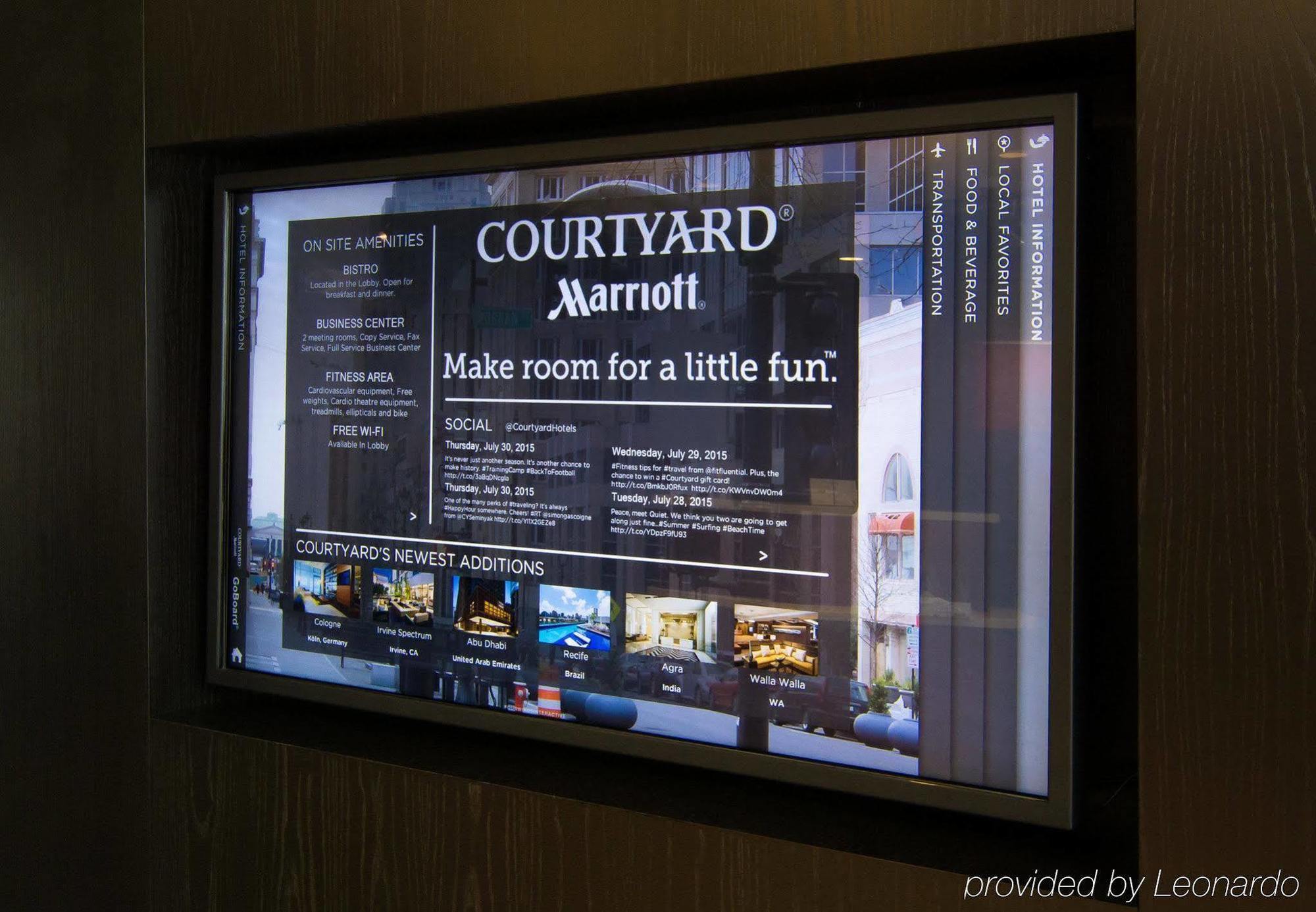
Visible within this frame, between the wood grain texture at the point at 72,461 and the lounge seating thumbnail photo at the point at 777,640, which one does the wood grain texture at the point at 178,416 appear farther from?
the lounge seating thumbnail photo at the point at 777,640

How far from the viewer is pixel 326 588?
167 cm

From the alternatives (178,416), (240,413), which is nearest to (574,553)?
(240,413)

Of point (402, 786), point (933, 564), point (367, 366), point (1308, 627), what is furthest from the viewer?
point (367, 366)

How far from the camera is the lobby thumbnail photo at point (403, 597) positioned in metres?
1.59

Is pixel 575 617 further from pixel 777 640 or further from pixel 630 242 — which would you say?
pixel 630 242

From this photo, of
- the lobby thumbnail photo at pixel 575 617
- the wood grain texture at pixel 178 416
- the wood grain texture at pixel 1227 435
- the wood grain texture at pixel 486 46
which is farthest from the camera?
the wood grain texture at pixel 178 416

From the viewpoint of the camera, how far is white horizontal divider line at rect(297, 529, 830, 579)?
4.43 feet

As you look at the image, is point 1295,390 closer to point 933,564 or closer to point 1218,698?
point 1218,698

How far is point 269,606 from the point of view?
1.71 meters

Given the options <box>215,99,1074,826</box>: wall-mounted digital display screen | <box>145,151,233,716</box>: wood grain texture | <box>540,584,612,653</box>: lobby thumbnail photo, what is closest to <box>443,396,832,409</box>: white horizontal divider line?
<box>215,99,1074,826</box>: wall-mounted digital display screen

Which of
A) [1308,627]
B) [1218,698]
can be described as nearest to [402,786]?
[1218,698]

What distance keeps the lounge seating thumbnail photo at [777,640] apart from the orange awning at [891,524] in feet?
0.46

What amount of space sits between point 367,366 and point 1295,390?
129cm

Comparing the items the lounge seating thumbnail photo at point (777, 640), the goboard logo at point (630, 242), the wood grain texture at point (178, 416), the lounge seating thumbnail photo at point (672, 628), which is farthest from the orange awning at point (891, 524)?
the wood grain texture at point (178, 416)
